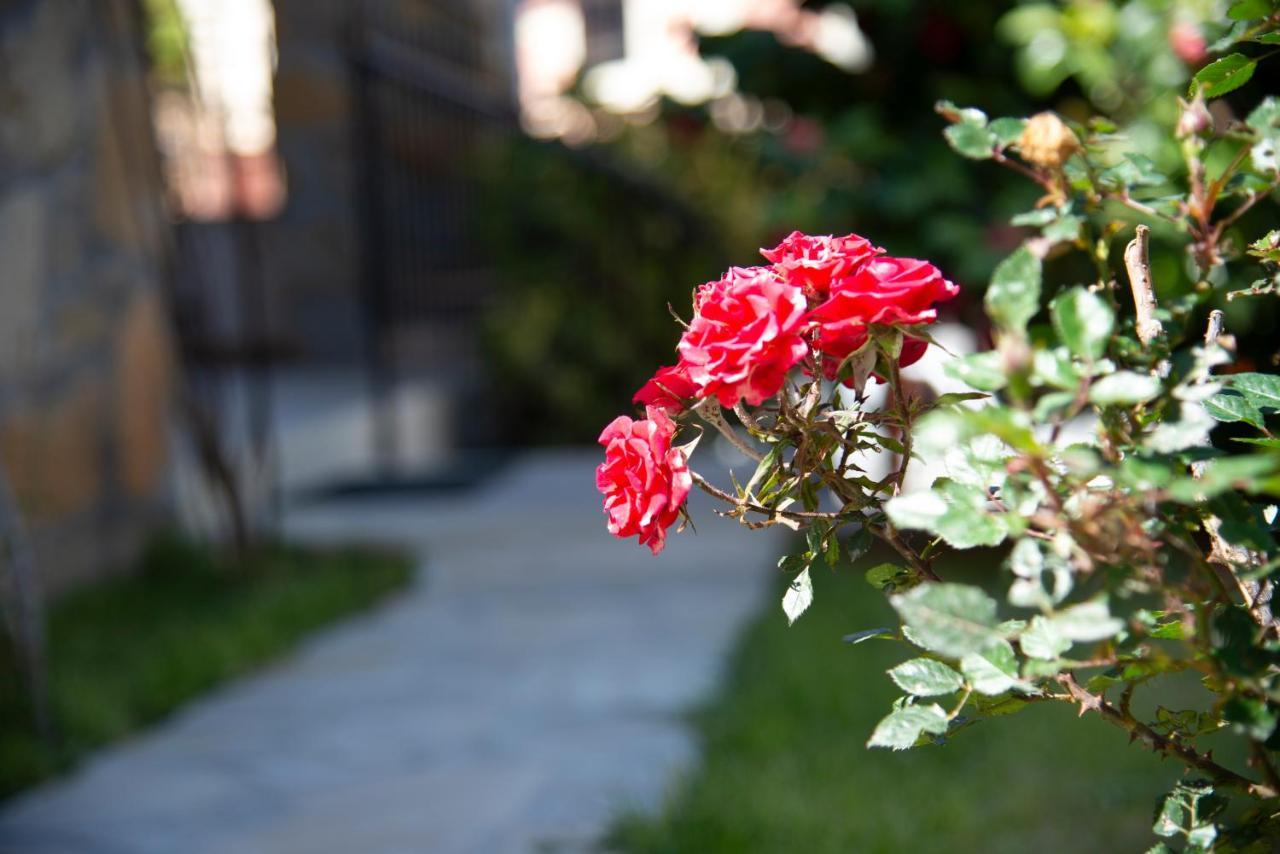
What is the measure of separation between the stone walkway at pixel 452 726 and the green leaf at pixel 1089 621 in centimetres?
149

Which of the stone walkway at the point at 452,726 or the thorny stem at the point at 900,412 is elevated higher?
the thorny stem at the point at 900,412

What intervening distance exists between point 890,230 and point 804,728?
1.42 m

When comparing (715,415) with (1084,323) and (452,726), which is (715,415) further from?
(452,726)

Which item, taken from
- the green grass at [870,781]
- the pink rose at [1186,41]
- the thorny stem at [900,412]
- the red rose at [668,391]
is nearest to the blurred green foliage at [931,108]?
the pink rose at [1186,41]

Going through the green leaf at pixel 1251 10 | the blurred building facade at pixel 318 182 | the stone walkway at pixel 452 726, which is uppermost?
the green leaf at pixel 1251 10

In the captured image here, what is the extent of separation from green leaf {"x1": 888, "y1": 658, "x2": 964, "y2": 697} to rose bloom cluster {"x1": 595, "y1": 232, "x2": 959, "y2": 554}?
7.2 inches

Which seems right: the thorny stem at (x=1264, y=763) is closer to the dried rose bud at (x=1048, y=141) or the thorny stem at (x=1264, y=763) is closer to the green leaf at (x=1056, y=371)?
the green leaf at (x=1056, y=371)

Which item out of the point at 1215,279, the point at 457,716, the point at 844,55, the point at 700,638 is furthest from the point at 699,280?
the point at 1215,279

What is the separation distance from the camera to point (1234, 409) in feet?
3.11

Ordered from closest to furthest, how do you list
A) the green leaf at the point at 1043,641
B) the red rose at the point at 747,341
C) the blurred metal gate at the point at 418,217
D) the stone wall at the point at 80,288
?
the green leaf at the point at 1043,641
the red rose at the point at 747,341
the stone wall at the point at 80,288
the blurred metal gate at the point at 418,217

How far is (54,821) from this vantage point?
221 cm

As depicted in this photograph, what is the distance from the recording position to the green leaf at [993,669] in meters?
0.82

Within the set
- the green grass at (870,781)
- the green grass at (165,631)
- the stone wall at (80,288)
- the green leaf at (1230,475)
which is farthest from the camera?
the stone wall at (80,288)

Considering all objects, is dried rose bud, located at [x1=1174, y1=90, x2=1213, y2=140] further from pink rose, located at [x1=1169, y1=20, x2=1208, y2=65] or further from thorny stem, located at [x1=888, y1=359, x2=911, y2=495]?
pink rose, located at [x1=1169, y1=20, x2=1208, y2=65]
